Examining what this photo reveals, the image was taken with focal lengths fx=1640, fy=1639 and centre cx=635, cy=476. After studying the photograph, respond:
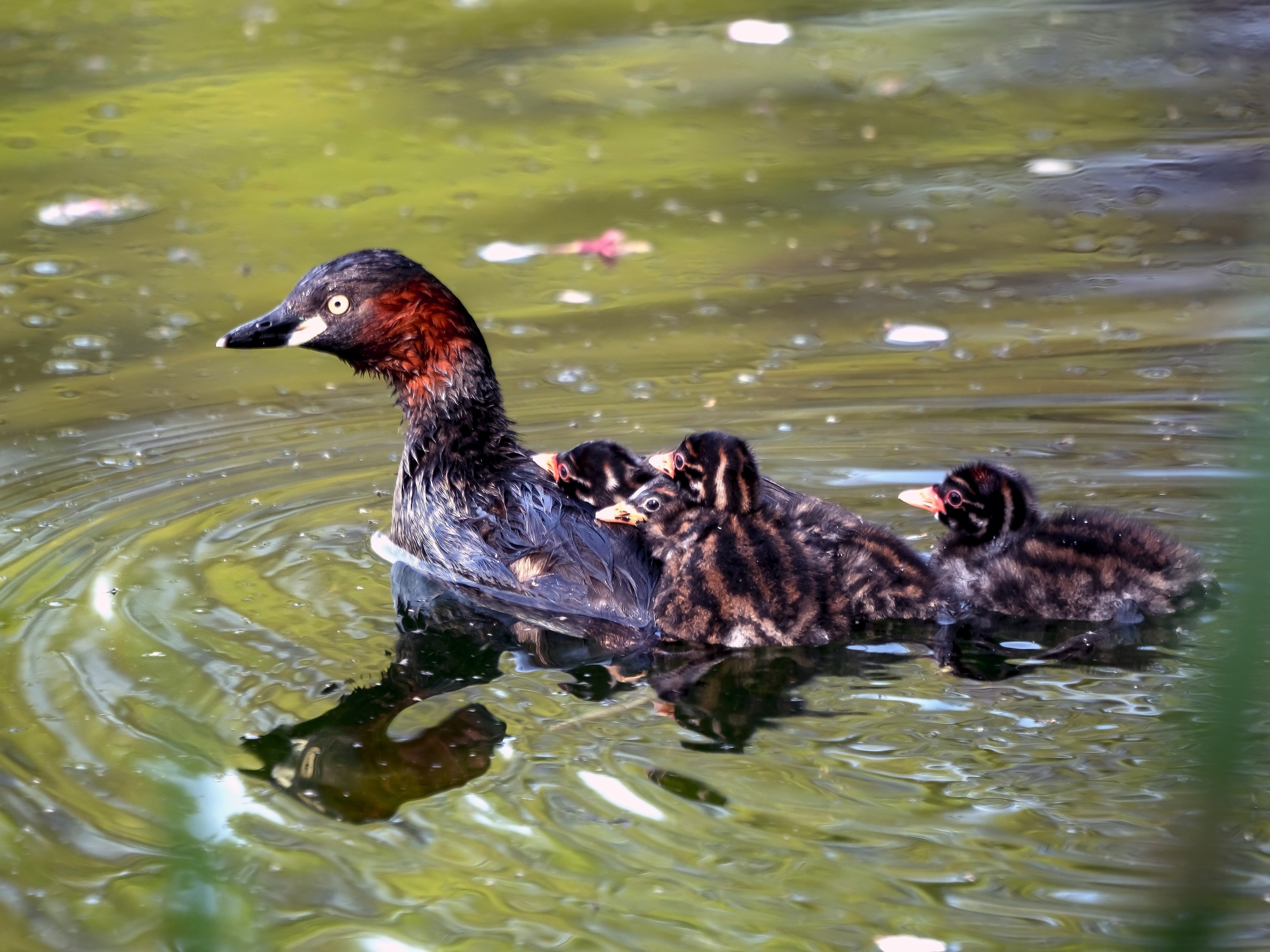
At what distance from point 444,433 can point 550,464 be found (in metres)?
0.43

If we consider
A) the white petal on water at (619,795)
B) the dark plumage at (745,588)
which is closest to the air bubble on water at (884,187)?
the dark plumage at (745,588)

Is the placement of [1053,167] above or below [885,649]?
above

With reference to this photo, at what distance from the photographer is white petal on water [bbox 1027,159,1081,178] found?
31.0 feet

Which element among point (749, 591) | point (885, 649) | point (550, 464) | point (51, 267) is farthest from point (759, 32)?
point (885, 649)

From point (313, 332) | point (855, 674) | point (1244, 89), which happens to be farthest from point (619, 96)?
point (855, 674)

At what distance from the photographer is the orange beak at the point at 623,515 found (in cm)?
489

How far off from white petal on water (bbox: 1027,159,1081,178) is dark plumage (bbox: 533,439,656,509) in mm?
5132

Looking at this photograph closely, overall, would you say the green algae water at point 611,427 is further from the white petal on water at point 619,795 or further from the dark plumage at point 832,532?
the dark plumage at point 832,532

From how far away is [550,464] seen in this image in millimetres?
5234

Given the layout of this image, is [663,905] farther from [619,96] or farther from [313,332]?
[619,96]

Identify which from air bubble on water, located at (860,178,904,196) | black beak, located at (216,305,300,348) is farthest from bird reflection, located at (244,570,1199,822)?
air bubble on water, located at (860,178,904,196)

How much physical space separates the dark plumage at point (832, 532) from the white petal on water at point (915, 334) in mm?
2773

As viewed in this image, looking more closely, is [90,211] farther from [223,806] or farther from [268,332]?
[223,806]

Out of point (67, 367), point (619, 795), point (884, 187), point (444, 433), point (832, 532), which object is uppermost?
point (884, 187)
